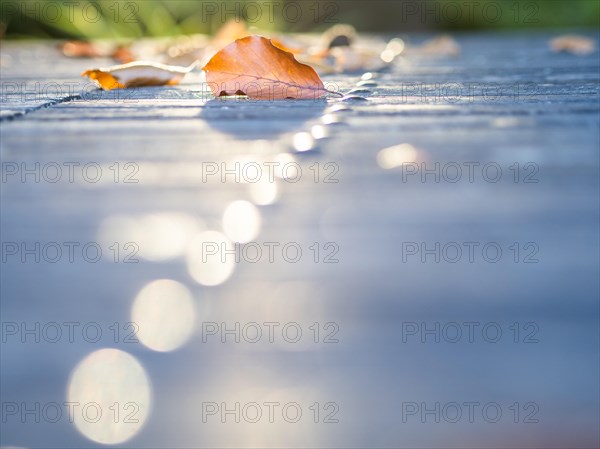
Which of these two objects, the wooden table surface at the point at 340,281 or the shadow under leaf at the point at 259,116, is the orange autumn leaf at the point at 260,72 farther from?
the wooden table surface at the point at 340,281

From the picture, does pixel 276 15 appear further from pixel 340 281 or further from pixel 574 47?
pixel 340 281

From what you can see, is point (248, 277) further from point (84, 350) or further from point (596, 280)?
point (596, 280)

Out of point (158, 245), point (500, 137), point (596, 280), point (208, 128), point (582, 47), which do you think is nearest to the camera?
point (596, 280)

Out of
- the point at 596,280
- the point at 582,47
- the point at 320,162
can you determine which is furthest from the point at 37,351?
the point at 582,47

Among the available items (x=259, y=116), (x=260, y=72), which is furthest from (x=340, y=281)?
(x=260, y=72)

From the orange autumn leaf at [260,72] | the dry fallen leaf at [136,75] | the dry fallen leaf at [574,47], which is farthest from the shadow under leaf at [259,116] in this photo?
the dry fallen leaf at [574,47]

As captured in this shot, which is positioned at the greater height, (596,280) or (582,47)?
(582,47)
